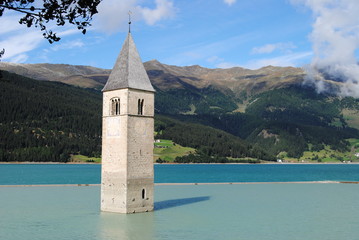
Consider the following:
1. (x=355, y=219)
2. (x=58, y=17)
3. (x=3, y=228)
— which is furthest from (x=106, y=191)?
(x=58, y=17)

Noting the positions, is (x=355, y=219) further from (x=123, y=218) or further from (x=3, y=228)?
(x=3, y=228)

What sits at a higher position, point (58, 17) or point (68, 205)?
point (58, 17)

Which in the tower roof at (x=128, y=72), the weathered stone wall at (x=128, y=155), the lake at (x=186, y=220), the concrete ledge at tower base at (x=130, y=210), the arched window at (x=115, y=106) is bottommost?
the lake at (x=186, y=220)

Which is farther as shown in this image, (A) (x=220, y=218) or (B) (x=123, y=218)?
(A) (x=220, y=218)

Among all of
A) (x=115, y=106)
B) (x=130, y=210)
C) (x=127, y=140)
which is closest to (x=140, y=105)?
(x=115, y=106)

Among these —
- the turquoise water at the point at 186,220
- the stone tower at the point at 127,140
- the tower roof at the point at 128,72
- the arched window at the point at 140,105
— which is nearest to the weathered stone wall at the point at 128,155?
the stone tower at the point at 127,140

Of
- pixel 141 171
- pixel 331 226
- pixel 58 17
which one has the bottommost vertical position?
pixel 331 226

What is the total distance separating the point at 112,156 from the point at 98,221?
7016mm

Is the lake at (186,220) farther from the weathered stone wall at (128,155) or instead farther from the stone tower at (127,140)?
the stone tower at (127,140)

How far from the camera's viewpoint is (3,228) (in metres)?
42.7

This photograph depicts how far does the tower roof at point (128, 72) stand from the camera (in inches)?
1983

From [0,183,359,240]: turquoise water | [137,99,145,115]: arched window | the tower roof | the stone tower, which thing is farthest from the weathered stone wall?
[0,183,359,240]: turquoise water

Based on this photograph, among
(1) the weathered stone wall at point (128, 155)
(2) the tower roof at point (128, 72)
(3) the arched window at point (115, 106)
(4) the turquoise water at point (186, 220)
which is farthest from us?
(3) the arched window at point (115, 106)

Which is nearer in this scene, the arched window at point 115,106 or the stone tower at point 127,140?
the stone tower at point 127,140
